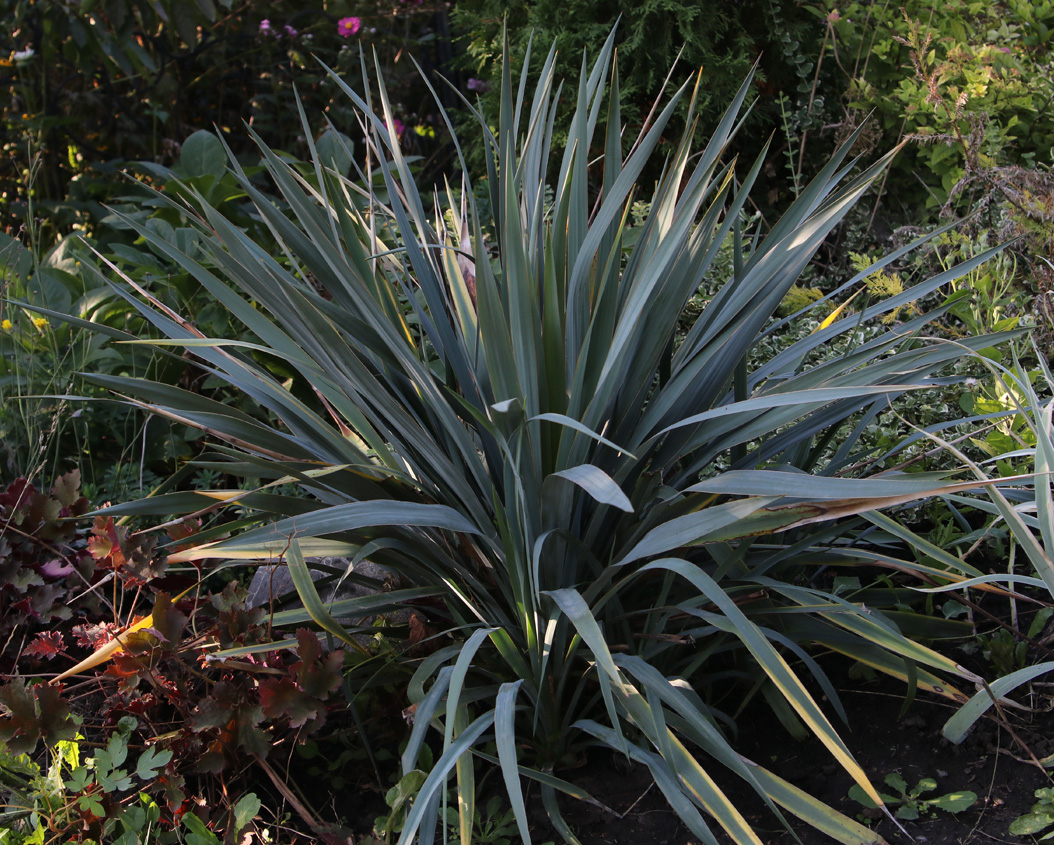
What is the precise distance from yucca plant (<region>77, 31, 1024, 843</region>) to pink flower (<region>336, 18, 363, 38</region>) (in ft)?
11.7

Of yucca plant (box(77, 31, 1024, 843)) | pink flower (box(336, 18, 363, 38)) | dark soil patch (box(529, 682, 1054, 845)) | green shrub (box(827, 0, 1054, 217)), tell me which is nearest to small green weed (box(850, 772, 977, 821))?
dark soil patch (box(529, 682, 1054, 845))

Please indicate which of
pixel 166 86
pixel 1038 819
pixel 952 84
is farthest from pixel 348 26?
pixel 1038 819

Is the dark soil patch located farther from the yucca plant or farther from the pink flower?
the pink flower

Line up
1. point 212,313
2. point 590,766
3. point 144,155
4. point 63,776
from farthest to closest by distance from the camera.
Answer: point 144,155 < point 212,313 < point 63,776 < point 590,766

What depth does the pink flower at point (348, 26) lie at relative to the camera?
4.74m

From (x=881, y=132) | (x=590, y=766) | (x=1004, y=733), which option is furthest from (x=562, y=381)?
(x=881, y=132)

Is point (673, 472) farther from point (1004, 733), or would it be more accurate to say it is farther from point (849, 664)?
point (1004, 733)

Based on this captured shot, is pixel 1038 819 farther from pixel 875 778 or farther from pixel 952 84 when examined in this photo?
pixel 952 84

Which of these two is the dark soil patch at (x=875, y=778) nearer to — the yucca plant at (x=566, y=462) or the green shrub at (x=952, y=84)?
the yucca plant at (x=566, y=462)

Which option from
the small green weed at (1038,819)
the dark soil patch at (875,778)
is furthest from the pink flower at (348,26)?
the small green weed at (1038,819)

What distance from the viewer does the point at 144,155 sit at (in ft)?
16.3

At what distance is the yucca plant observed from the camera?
A: 3.98ft

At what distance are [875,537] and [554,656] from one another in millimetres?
674

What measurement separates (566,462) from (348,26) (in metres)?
4.21
